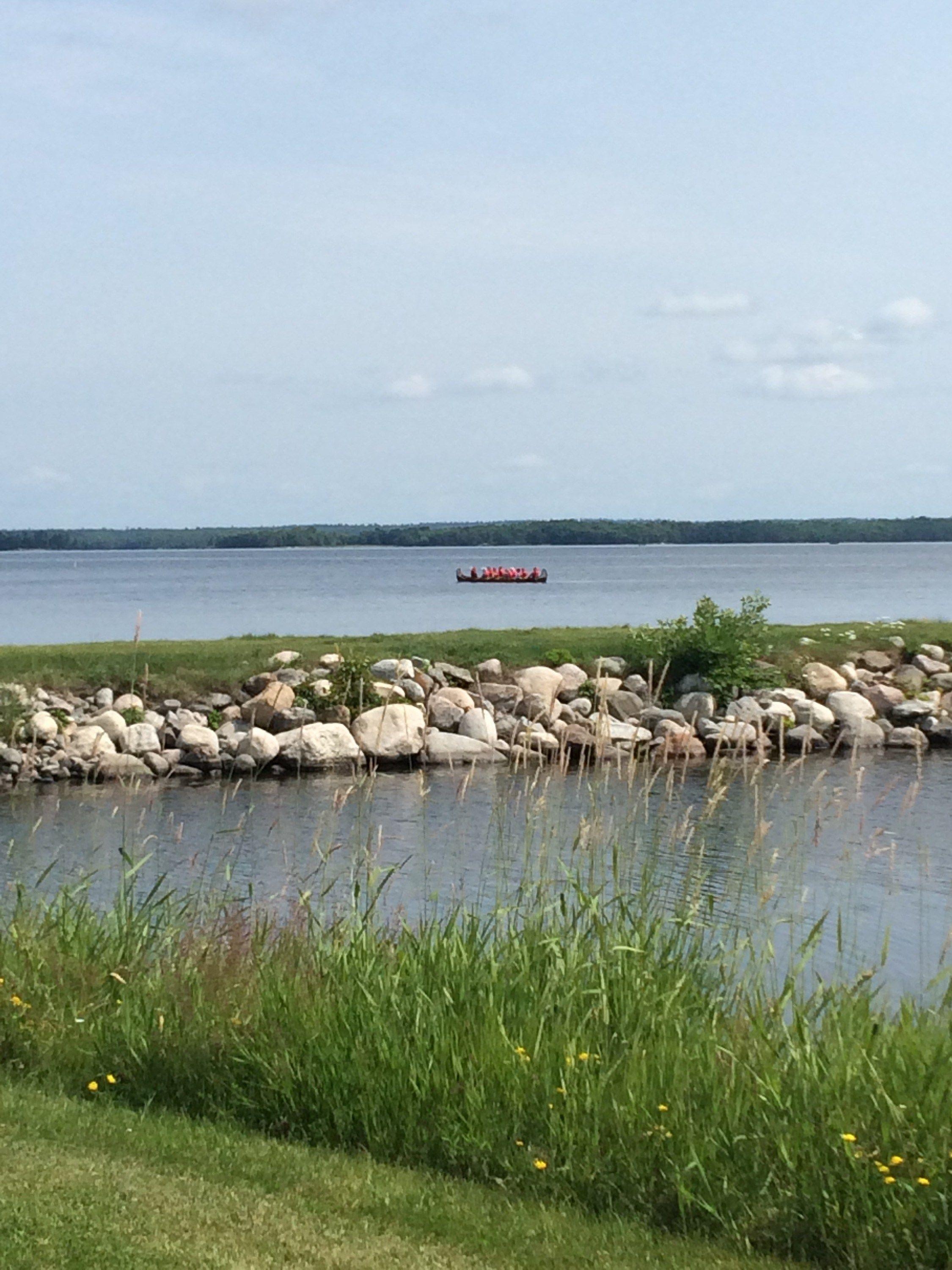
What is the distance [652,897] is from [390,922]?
93.2 inches

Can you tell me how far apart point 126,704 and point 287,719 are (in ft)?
8.24

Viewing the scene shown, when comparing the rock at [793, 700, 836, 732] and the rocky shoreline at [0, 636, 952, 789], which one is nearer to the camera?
the rocky shoreline at [0, 636, 952, 789]

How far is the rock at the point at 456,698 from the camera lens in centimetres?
2322

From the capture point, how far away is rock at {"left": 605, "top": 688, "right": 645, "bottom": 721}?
2336 centimetres

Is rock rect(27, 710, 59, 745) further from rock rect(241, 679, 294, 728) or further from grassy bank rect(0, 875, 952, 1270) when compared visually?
grassy bank rect(0, 875, 952, 1270)

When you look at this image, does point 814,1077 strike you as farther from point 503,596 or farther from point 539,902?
point 503,596

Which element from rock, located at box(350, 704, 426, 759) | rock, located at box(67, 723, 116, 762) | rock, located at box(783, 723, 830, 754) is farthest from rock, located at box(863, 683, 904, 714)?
rock, located at box(67, 723, 116, 762)

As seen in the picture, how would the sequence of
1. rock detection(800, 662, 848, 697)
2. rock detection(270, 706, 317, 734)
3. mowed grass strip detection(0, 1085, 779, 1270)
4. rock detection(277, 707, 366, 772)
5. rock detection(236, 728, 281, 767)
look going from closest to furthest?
mowed grass strip detection(0, 1085, 779, 1270) → rock detection(236, 728, 281, 767) → rock detection(277, 707, 366, 772) → rock detection(270, 706, 317, 734) → rock detection(800, 662, 848, 697)

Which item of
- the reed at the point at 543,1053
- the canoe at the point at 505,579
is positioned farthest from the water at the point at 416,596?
the reed at the point at 543,1053

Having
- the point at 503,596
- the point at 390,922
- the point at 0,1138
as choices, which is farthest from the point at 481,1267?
the point at 503,596

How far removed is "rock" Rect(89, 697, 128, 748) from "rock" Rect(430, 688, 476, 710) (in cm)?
467

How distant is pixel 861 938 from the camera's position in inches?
433

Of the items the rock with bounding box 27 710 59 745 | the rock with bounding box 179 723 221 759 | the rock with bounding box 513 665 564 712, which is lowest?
the rock with bounding box 179 723 221 759

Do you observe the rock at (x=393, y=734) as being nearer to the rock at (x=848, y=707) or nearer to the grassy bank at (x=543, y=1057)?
the rock at (x=848, y=707)
